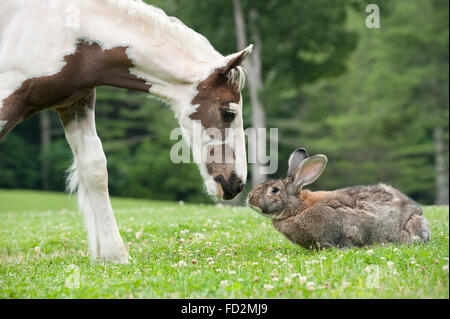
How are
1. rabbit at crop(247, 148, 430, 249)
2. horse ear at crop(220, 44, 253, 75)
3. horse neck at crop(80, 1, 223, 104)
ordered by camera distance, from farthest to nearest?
rabbit at crop(247, 148, 430, 249) < horse neck at crop(80, 1, 223, 104) < horse ear at crop(220, 44, 253, 75)

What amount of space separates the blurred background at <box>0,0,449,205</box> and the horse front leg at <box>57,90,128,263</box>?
14431mm

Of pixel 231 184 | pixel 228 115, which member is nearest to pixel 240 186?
pixel 231 184

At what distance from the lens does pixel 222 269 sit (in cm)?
477

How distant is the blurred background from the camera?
74.9 ft

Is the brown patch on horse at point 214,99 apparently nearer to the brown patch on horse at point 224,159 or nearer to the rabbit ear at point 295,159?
the brown patch on horse at point 224,159

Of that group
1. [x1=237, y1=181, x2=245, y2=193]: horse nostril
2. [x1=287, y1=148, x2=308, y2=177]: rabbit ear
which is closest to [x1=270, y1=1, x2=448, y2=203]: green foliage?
[x1=287, y1=148, x2=308, y2=177]: rabbit ear

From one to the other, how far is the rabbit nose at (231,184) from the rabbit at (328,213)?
0.74 meters

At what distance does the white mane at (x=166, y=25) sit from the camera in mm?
5348

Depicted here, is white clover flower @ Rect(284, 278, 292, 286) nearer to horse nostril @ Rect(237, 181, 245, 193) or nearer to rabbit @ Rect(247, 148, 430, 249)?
horse nostril @ Rect(237, 181, 245, 193)

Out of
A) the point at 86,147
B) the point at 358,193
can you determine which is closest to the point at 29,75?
the point at 86,147

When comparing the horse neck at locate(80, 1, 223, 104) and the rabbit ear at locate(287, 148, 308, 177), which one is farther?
the rabbit ear at locate(287, 148, 308, 177)

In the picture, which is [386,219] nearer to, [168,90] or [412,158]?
[168,90]

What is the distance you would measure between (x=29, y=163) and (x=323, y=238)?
112ft

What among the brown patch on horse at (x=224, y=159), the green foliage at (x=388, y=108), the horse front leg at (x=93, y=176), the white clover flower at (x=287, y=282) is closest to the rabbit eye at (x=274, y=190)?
the brown patch on horse at (x=224, y=159)
